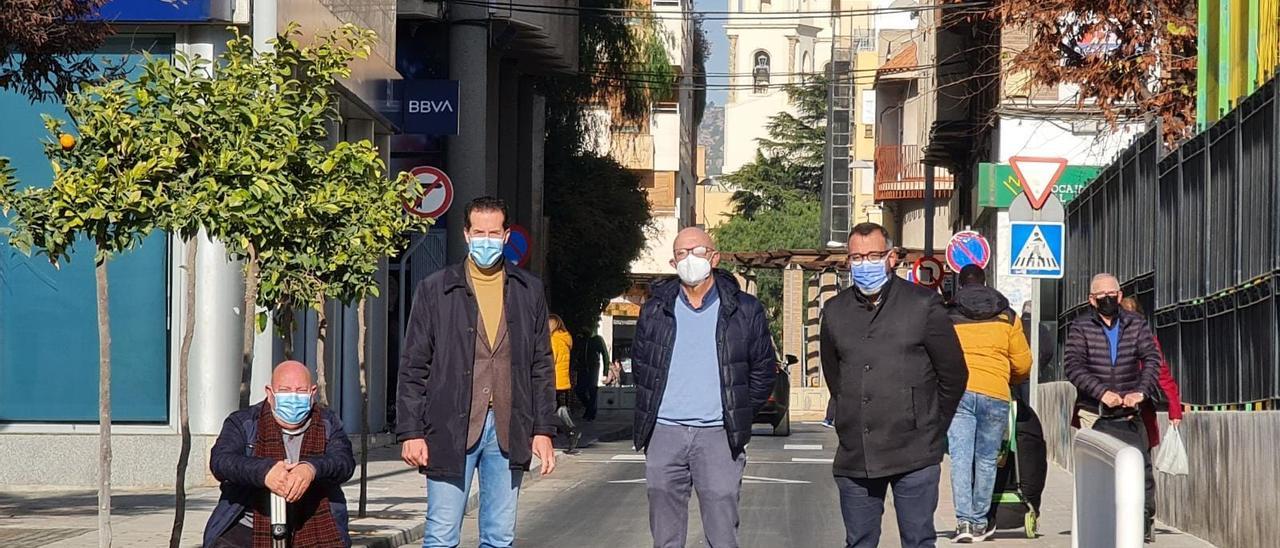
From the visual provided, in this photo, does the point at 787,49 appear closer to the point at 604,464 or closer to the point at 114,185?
the point at 604,464

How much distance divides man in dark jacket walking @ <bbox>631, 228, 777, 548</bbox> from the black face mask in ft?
15.2

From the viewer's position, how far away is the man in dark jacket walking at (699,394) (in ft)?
30.2

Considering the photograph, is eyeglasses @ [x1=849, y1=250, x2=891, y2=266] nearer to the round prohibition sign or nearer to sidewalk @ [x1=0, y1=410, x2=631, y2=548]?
sidewalk @ [x1=0, y1=410, x2=631, y2=548]

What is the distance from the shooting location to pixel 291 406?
8125mm

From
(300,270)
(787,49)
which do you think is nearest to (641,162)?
(300,270)

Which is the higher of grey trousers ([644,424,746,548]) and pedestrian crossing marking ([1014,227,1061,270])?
pedestrian crossing marking ([1014,227,1061,270])

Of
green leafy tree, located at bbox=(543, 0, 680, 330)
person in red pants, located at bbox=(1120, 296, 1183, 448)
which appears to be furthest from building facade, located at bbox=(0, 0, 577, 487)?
green leafy tree, located at bbox=(543, 0, 680, 330)

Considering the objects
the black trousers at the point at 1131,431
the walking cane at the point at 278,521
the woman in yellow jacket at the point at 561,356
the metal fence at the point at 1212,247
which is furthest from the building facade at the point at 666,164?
the walking cane at the point at 278,521

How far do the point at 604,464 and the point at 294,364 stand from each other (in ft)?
51.7

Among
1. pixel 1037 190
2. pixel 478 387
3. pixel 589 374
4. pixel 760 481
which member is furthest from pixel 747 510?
pixel 589 374

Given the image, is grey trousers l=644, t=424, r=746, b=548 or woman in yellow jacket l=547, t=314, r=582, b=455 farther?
woman in yellow jacket l=547, t=314, r=582, b=455

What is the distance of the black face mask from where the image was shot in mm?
13266

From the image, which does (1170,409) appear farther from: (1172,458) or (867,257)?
(867,257)

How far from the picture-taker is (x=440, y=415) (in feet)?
28.3
